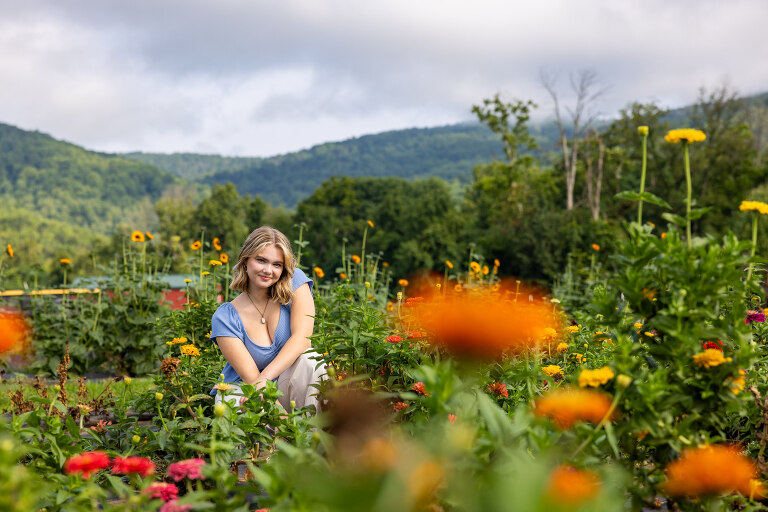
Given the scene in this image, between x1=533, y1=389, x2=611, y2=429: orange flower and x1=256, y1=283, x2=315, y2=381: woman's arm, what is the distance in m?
1.68

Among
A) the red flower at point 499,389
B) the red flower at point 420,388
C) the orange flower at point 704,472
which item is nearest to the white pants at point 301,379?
the red flower at point 420,388

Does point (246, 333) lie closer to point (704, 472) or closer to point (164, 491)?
point (164, 491)

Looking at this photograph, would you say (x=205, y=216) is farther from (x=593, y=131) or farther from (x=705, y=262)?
(x=705, y=262)

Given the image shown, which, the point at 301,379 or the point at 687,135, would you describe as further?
the point at 301,379

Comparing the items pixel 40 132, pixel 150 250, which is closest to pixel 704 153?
pixel 150 250

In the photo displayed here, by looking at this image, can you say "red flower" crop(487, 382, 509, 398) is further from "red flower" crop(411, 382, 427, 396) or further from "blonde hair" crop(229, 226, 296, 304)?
"blonde hair" crop(229, 226, 296, 304)

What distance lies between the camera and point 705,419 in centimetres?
164

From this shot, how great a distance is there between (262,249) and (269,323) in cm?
43

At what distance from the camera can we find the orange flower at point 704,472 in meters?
1.31

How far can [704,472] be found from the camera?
4.38ft

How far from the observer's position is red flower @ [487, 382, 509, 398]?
2.28 m

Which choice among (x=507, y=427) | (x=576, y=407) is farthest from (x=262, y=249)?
(x=576, y=407)

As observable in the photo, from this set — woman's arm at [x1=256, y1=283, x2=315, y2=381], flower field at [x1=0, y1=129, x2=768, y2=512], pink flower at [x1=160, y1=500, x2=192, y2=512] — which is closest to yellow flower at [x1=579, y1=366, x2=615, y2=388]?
flower field at [x1=0, y1=129, x2=768, y2=512]

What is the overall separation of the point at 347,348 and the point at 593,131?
98.6 feet
